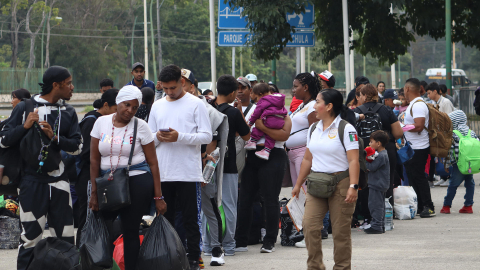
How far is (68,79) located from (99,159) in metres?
0.77

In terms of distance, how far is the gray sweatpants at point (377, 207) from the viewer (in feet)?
28.1

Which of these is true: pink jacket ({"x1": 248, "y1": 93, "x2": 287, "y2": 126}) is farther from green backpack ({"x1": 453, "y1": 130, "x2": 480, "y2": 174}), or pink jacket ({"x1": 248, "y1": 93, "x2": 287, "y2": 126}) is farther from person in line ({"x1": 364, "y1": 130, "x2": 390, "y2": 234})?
green backpack ({"x1": 453, "y1": 130, "x2": 480, "y2": 174})

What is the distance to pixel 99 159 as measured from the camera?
5.47 meters

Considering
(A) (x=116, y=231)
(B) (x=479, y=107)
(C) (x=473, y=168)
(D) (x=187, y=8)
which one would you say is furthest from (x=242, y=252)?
(D) (x=187, y=8)

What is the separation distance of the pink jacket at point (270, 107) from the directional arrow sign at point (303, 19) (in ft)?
25.9

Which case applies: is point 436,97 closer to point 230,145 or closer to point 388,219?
point 388,219

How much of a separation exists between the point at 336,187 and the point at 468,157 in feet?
16.5

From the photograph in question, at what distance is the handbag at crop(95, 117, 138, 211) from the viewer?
17.1ft

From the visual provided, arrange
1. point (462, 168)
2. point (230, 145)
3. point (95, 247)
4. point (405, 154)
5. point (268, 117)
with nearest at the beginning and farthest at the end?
point (95, 247)
point (230, 145)
point (268, 117)
point (405, 154)
point (462, 168)

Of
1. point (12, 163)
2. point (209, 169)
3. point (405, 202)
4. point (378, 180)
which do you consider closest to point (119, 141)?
point (12, 163)

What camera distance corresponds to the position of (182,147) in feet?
19.8

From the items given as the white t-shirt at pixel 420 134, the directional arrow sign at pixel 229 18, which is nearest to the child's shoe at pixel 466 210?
the white t-shirt at pixel 420 134

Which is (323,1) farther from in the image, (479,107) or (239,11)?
(479,107)

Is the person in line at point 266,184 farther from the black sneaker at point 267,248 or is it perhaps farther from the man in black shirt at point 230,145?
the man in black shirt at point 230,145
